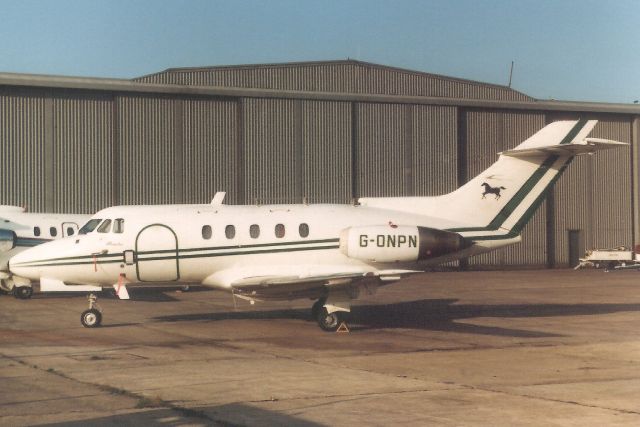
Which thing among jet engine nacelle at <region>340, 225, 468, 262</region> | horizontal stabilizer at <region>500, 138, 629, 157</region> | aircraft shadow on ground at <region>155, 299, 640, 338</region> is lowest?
aircraft shadow on ground at <region>155, 299, 640, 338</region>

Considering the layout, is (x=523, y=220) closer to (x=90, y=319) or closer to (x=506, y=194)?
(x=506, y=194)

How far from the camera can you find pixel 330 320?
67.2 ft

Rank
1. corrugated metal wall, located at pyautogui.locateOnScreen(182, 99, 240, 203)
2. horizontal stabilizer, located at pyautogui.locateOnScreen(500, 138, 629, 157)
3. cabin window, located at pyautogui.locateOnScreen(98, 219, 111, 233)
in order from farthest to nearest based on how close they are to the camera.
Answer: corrugated metal wall, located at pyautogui.locateOnScreen(182, 99, 240, 203) < horizontal stabilizer, located at pyautogui.locateOnScreen(500, 138, 629, 157) < cabin window, located at pyautogui.locateOnScreen(98, 219, 111, 233)

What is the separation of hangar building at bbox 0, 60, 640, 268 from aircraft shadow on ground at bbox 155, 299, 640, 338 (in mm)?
20331

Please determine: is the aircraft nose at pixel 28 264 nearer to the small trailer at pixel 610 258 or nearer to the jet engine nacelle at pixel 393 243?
the jet engine nacelle at pixel 393 243

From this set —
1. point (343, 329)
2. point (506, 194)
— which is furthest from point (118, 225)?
point (506, 194)

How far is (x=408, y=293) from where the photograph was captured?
3422 cm

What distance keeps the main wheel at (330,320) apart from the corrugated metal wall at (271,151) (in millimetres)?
27083

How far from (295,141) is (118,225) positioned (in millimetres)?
27791

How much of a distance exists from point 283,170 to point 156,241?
27113 mm

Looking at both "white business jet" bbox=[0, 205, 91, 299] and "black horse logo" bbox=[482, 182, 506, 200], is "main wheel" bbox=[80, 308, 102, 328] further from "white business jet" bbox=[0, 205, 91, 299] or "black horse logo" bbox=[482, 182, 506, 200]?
"white business jet" bbox=[0, 205, 91, 299]

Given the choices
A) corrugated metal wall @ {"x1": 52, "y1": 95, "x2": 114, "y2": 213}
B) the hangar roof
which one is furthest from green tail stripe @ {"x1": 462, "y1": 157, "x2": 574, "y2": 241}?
the hangar roof

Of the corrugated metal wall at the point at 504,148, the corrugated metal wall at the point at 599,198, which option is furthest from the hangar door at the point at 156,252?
the corrugated metal wall at the point at 599,198

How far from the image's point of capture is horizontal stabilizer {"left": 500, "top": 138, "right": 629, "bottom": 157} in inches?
851
